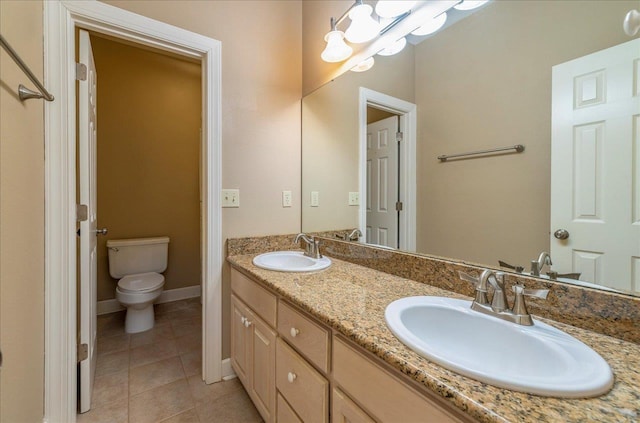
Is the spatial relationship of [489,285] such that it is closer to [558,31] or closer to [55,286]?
[558,31]

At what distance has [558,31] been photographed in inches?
32.9

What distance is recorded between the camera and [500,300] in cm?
79

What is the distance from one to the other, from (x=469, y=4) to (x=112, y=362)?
2818 millimetres

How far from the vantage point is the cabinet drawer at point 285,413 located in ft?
3.27

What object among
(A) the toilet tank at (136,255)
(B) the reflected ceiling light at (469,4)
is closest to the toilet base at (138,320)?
(A) the toilet tank at (136,255)

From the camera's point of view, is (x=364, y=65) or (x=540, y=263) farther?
(x=364, y=65)

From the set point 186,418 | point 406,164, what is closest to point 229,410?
point 186,418

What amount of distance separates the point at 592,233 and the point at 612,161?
0.20 meters

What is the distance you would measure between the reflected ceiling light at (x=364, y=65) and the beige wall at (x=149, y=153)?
7.14 ft

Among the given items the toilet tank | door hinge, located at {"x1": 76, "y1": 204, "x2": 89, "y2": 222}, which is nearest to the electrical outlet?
door hinge, located at {"x1": 76, "y1": 204, "x2": 89, "y2": 222}

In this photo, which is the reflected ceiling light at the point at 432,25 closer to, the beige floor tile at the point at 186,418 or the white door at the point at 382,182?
the white door at the point at 382,182

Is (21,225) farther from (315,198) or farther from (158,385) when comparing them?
(315,198)

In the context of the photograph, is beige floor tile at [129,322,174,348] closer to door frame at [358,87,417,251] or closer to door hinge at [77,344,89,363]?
door hinge at [77,344,89,363]

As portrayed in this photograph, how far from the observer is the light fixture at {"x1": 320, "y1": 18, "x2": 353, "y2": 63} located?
1.58m
